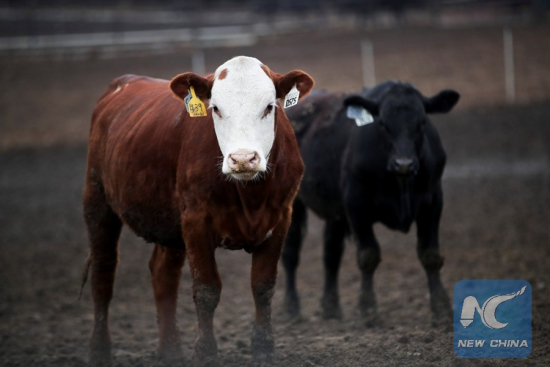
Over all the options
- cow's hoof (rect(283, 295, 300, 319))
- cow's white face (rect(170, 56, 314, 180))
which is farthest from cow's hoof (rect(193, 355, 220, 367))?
cow's hoof (rect(283, 295, 300, 319))

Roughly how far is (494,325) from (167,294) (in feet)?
7.96

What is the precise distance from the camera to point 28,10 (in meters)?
27.1

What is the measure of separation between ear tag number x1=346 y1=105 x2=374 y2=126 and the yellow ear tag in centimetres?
213

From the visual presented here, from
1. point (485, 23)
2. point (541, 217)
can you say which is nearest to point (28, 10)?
point (485, 23)

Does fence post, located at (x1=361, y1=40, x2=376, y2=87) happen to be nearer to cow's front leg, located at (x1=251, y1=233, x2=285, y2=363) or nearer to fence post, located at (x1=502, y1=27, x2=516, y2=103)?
fence post, located at (x1=502, y1=27, x2=516, y2=103)

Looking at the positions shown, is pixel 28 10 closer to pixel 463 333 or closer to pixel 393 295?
pixel 393 295

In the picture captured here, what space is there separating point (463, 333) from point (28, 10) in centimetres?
2443

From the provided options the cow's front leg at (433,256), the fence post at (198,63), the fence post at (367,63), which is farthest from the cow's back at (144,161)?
the fence post at (198,63)

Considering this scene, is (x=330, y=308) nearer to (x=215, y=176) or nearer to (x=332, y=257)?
(x=332, y=257)

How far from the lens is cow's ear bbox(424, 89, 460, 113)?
700cm

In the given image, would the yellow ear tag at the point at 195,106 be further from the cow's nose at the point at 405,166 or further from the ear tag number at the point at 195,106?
the cow's nose at the point at 405,166

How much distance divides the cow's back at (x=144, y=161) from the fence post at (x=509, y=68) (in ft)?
39.7

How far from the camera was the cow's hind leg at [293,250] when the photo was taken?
7.87 metres

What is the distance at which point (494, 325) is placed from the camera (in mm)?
5621
